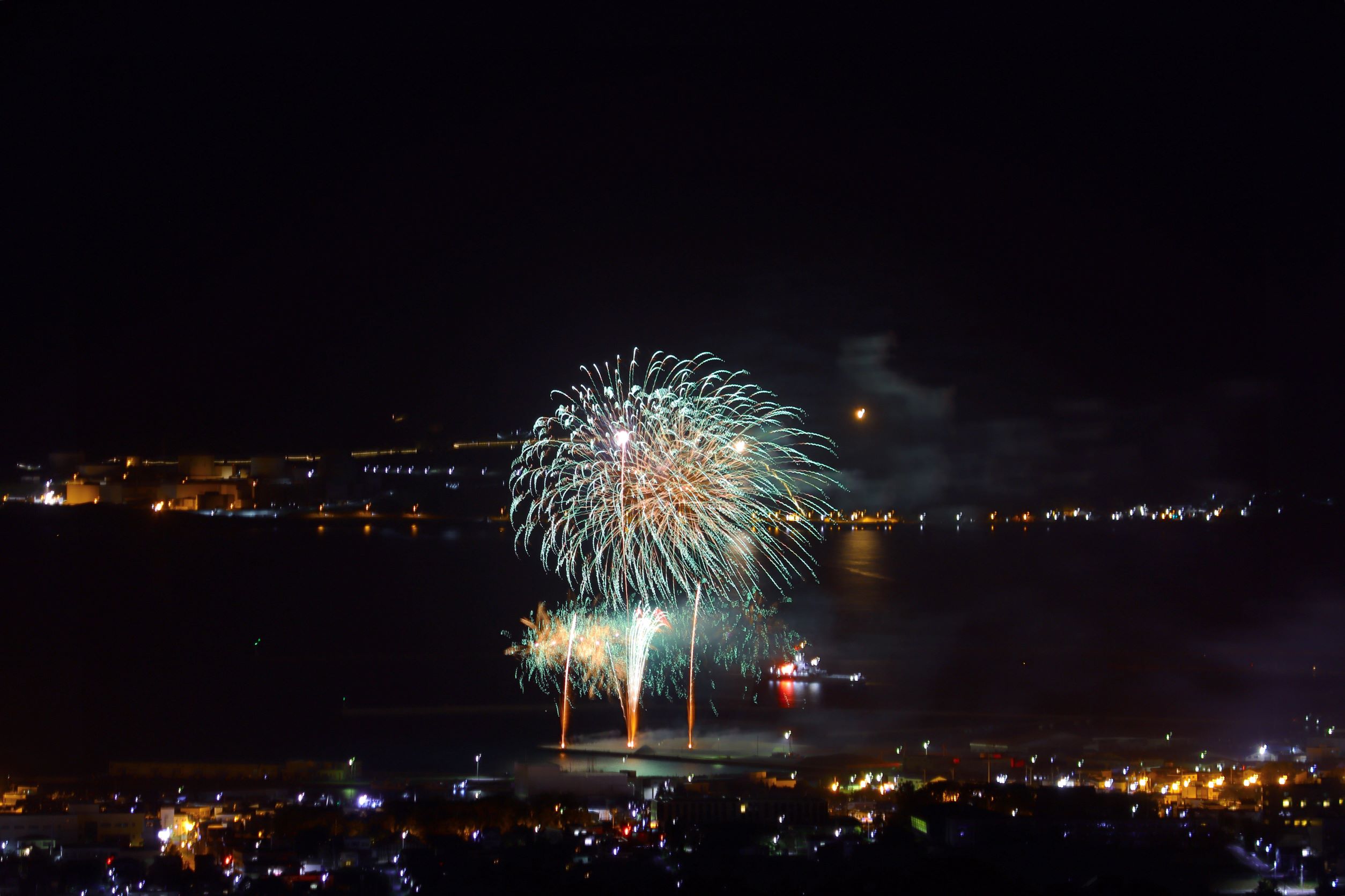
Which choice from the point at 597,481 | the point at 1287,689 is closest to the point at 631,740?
the point at 597,481

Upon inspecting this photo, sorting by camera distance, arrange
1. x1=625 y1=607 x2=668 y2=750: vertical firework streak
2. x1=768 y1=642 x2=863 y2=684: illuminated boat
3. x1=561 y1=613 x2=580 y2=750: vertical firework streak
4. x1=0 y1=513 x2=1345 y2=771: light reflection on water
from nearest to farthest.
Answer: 1. x1=625 y1=607 x2=668 y2=750: vertical firework streak
2. x1=561 y1=613 x2=580 y2=750: vertical firework streak
3. x1=0 y1=513 x2=1345 y2=771: light reflection on water
4. x1=768 y1=642 x2=863 y2=684: illuminated boat

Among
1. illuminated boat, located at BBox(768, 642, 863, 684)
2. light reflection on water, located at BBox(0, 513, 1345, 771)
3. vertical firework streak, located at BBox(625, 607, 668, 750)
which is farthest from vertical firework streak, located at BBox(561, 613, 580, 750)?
illuminated boat, located at BBox(768, 642, 863, 684)

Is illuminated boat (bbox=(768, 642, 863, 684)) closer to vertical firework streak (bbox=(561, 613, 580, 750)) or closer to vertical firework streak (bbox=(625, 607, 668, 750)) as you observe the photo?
vertical firework streak (bbox=(561, 613, 580, 750))

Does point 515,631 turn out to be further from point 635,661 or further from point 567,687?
point 635,661

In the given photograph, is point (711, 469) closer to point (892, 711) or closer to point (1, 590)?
point (892, 711)

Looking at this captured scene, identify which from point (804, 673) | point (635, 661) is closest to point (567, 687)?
point (635, 661)
